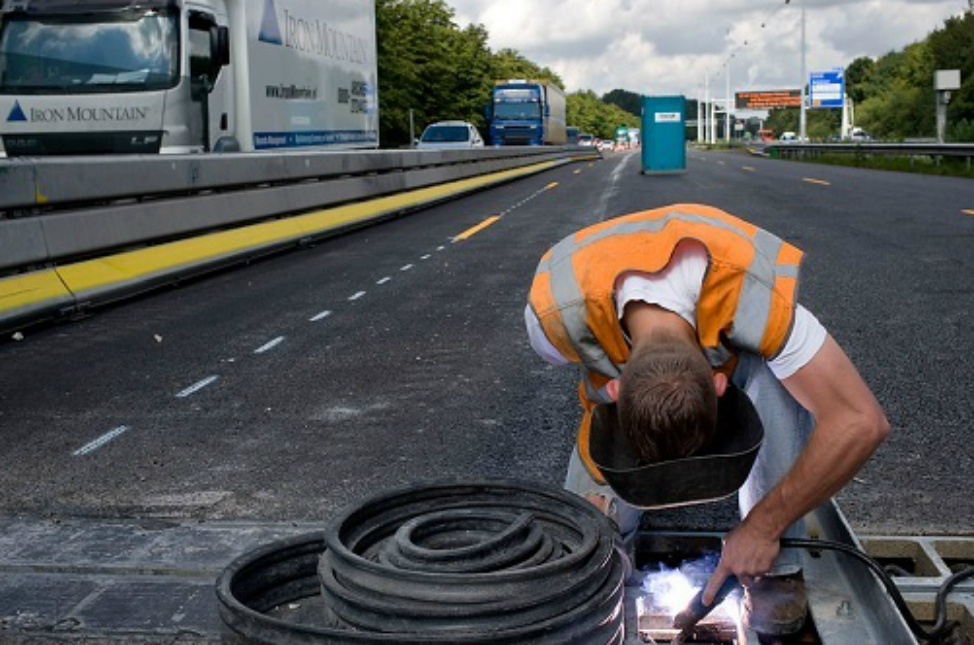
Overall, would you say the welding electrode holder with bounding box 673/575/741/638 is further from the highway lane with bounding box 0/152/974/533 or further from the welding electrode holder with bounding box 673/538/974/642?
the highway lane with bounding box 0/152/974/533

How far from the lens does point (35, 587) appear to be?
10.9 ft

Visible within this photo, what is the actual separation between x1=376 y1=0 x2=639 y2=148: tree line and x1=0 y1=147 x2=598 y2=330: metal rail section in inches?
1751

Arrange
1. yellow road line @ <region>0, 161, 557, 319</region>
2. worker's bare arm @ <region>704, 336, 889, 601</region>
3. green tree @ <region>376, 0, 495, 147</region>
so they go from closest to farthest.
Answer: worker's bare arm @ <region>704, 336, 889, 601</region> < yellow road line @ <region>0, 161, 557, 319</region> < green tree @ <region>376, 0, 495, 147</region>

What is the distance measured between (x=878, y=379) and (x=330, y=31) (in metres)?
17.5

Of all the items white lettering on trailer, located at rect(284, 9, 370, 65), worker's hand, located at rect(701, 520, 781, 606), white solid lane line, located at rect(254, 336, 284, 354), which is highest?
white lettering on trailer, located at rect(284, 9, 370, 65)

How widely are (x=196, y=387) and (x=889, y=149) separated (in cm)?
3822

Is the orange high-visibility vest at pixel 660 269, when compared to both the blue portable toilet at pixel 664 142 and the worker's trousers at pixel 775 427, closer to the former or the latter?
the worker's trousers at pixel 775 427

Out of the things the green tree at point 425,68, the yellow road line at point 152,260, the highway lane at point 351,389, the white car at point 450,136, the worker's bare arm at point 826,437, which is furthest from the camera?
the green tree at point 425,68

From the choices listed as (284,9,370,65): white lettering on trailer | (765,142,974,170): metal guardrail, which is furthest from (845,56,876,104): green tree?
(284,9,370,65): white lettering on trailer

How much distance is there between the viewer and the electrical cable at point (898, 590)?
9.32 ft

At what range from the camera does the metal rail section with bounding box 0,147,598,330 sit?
7.96m

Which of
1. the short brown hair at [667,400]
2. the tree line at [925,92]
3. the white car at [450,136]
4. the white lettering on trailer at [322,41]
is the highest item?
the tree line at [925,92]

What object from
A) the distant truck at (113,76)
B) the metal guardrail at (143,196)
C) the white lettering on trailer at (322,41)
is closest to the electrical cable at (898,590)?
the metal guardrail at (143,196)

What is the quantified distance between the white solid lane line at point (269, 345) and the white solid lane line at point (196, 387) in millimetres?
759
